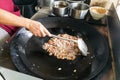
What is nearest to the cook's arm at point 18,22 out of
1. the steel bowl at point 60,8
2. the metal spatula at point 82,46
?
the metal spatula at point 82,46

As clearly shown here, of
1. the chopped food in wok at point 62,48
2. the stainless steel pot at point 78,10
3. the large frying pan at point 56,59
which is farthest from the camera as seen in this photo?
the stainless steel pot at point 78,10

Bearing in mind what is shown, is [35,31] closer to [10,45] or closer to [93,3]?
[10,45]

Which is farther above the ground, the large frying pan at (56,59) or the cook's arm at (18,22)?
the cook's arm at (18,22)

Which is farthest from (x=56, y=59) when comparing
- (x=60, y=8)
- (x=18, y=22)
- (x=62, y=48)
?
(x=60, y=8)

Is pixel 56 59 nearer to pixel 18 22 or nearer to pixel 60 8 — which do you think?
pixel 18 22

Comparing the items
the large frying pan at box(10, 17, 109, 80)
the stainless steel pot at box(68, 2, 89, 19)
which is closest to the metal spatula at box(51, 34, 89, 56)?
the large frying pan at box(10, 17, 109, 80)

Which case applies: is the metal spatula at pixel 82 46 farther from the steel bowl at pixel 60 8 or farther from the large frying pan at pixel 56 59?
the steel bowl at pixel 60 8

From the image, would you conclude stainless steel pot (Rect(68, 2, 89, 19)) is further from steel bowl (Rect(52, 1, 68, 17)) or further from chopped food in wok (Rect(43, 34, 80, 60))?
chopped food in wok (Rect(43, 34, 80, 60))
